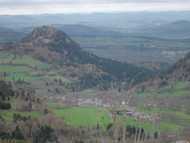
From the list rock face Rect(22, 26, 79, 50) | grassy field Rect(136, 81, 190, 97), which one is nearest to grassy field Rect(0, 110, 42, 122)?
grassy field Rect(136, 81, 190, 97)

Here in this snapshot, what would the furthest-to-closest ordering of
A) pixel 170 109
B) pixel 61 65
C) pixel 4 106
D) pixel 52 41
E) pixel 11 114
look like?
1. pixel 52 41
2. pixel 61 65
3. pixel 170 109
4. pixel 4 106
5. pixel 11 114

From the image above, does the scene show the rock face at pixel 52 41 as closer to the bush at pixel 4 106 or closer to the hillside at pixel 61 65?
the hillside at pixel 61 65

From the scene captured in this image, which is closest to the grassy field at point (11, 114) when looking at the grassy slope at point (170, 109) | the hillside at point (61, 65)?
the grassy slope at point (170, 109)

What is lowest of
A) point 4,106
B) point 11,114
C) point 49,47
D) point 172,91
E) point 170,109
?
point 170,109

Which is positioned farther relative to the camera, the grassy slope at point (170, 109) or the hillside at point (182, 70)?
the hillside at point (182, 70)

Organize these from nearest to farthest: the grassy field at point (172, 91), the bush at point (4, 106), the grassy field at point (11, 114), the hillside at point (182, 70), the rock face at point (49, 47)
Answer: the grassy field at point (11, 114) < the bush at point (4, 106) < the grassy field at point (172, 91) < the hillside at point (182, 70) < the rock face at point (49, 47)

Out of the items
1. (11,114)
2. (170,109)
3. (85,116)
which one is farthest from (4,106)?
(170,109)

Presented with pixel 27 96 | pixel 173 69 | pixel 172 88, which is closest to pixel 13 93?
pixel 27 96

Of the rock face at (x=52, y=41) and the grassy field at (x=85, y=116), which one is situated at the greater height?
the rock face at (x=52, y=41)

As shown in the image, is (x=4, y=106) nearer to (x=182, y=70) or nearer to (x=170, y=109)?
(x=170, y=109)
